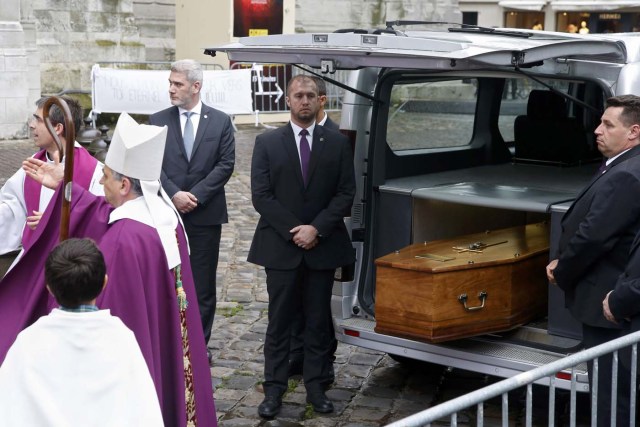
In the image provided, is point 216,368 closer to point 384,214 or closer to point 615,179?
point 384,214

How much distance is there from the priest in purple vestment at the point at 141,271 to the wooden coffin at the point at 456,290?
1.32 metres

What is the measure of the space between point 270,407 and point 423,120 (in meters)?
2.83

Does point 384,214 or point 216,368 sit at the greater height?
point 384,214

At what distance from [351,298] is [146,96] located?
11.3m

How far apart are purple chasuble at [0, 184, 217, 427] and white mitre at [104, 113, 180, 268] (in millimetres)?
52

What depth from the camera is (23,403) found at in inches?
146

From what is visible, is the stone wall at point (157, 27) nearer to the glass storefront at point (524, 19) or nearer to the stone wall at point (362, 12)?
the stone wall at point (362, 12)

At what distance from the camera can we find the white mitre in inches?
192

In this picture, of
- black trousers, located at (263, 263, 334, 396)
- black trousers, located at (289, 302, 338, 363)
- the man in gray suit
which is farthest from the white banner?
black trousers, located at (263, 263, 334, 396)

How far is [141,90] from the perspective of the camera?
17516 mm

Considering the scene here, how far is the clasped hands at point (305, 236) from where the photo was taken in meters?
6.46

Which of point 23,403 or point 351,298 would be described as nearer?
point 23,403

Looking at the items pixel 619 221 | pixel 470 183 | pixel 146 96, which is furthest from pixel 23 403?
pixel 146 96

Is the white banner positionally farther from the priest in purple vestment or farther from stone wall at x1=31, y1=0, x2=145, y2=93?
the priest in purple vestment
